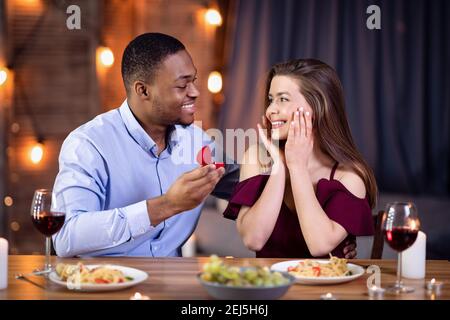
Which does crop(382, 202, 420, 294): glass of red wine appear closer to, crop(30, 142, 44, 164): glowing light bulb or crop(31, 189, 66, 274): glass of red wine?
crop(31, 189, 66, 274): glass of red wine

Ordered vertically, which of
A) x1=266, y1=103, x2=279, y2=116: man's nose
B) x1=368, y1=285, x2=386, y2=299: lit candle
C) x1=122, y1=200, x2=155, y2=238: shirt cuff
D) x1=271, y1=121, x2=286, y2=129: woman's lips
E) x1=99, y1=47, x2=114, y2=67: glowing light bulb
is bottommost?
x1=368, y1=285, x2=386, y2=299: lit candle

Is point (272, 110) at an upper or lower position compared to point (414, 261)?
upper

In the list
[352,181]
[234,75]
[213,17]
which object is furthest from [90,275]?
[213,17]

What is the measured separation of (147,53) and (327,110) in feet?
2.21

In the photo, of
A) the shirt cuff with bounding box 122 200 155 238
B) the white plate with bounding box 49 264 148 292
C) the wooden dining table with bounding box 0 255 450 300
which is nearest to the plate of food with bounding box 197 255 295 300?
Answer: the wooden dining table with bounding box 0 255 450 300

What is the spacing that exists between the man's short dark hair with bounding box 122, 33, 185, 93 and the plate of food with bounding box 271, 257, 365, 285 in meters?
1.03

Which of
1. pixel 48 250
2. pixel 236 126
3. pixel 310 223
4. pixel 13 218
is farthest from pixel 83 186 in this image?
pixel 13 218

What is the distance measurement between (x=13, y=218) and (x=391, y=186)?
236 cm

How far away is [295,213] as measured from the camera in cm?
225

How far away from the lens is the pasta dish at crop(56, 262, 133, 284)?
4.83ft

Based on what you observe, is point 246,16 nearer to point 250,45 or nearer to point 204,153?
point 250,45

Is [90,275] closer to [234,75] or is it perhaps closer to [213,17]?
[234,75]

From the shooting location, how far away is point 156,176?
2436 mm

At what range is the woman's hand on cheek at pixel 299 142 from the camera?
2.12 m
